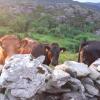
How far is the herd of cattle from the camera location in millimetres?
8477

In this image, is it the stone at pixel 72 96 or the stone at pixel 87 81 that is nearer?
the stone at pixel 72 96

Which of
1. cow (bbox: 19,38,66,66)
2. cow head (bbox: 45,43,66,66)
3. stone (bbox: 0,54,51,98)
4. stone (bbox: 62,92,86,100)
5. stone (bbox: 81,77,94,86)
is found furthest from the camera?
cow head (bbox: 45,43,66,66)

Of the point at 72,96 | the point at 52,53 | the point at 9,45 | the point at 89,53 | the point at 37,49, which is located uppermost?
the point at 72,96

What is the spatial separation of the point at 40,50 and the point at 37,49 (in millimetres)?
132

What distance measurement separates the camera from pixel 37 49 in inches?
350

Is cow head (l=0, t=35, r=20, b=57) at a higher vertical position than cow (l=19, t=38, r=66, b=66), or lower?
higher

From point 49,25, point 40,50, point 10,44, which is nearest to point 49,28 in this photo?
point 49,25

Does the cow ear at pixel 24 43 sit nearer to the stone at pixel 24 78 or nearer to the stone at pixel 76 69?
the stone at pixel 76 69

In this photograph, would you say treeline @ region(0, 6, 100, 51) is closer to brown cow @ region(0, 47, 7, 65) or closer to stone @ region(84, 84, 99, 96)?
brown cow @ region(0, 47, 7, 65)

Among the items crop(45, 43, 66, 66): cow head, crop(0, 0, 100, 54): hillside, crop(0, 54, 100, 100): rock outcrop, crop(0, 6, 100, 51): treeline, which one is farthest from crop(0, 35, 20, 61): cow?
crop(0, 6, 100, 51): treeline

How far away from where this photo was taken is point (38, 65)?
20.0 ft

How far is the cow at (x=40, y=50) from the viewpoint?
8.79 meters

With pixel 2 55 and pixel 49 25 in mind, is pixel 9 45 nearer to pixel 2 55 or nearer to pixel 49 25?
pixel 2 55

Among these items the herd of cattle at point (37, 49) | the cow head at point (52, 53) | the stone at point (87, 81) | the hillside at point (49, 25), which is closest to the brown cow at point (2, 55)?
the herd of cattle at point (37, 49)
